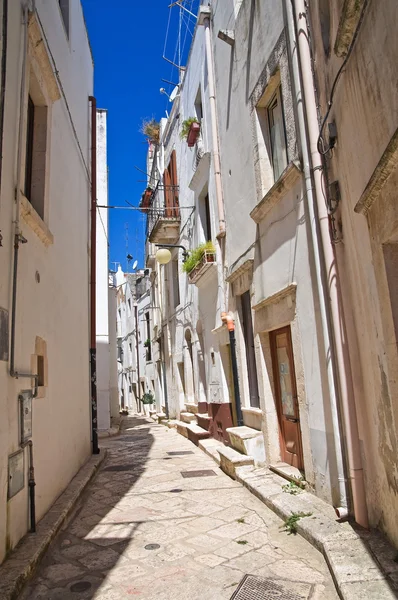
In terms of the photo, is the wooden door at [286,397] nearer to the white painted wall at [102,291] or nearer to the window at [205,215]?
the window at [205,215]

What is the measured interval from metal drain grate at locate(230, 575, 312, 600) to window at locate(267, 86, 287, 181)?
16.2ft

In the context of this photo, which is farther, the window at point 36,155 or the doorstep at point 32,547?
the window at point 36,155

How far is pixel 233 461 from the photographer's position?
6.91 metres

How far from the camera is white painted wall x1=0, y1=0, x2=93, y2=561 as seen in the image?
159 inches

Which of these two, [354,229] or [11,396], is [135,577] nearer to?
[11,396]

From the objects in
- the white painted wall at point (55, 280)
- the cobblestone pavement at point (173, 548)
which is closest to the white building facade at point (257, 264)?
the cobblestone pavement at point (173, 548)

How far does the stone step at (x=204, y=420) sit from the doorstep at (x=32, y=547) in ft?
15.5

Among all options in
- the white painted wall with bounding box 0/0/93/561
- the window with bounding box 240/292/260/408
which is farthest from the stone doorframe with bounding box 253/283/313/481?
the white painted wall with bounding box 0/0/93/561

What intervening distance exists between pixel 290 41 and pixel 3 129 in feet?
11.9

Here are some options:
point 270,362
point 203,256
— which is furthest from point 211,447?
point 203,256

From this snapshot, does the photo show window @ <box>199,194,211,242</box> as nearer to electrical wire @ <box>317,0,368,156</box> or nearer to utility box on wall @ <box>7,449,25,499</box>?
electrical wire @ <box>317,0,368,156</box>

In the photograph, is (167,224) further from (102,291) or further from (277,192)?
(277,192)

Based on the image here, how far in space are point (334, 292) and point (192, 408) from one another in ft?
29.8

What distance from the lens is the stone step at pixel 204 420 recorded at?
1066 cm
